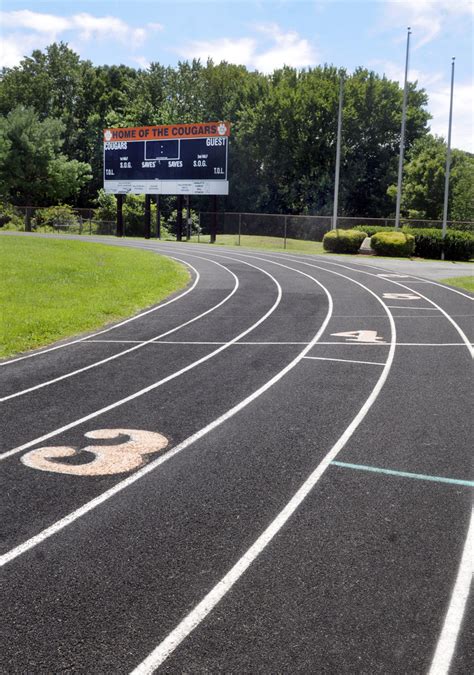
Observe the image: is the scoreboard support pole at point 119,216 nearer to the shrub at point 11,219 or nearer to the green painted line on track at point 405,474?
the shrub at point 11,219

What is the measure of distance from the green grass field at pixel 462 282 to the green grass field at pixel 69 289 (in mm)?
10382

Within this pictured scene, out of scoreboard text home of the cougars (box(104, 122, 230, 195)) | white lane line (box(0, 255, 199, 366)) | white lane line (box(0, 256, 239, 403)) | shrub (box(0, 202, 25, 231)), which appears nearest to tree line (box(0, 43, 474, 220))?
shrub (box(0, 202, 25, 231))

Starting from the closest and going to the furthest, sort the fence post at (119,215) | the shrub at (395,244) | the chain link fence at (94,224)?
the shrub at (395,244)
the fence post at (119,215)
the chain link fence at (94,224)

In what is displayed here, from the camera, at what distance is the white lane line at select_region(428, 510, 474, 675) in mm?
3959

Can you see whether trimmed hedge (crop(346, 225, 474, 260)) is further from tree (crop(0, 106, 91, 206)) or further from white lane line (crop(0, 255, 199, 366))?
tree (crop(0, 106, 91, 206))

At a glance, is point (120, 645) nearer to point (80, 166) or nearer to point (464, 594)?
point (464, 594)

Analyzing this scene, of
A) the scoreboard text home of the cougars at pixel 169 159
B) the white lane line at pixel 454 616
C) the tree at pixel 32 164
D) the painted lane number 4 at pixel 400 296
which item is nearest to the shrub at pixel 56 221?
the tree at pixel 32 164

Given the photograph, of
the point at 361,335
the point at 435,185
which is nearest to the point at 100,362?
the point at 361,335

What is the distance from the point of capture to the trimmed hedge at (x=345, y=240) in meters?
41.2

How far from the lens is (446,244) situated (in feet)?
131

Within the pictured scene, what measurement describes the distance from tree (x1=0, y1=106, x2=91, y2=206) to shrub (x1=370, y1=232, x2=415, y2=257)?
36.7 meters

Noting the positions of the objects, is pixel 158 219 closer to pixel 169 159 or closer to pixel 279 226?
pixel 169 159

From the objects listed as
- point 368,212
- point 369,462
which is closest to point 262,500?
point 369,462

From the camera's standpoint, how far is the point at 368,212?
65250 millimetres
